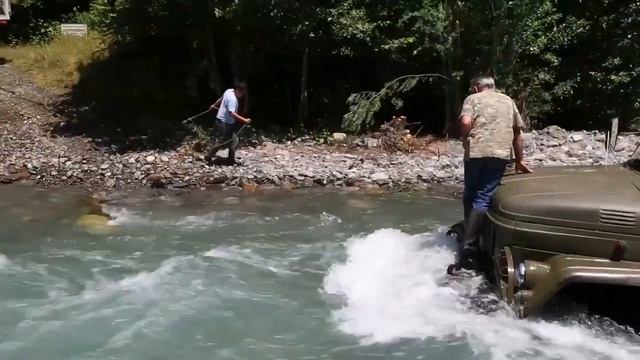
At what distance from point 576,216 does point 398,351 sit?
6.14 feet

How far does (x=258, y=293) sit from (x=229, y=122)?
21.9 feet

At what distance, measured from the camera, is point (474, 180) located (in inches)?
292

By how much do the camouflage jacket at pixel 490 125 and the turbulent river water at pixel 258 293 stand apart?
1239mm

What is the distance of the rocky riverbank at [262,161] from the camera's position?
14.2m

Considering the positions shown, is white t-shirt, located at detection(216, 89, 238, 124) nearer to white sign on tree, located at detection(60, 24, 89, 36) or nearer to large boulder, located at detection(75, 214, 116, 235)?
large boulder, located at detection(75, 214, 116, 235)

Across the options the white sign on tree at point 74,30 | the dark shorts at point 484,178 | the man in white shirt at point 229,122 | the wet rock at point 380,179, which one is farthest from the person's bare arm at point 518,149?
the white sign on tree at point 74,30

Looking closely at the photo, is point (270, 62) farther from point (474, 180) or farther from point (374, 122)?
point (474, 180)

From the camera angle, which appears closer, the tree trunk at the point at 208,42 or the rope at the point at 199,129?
the rope at the point at 199,129

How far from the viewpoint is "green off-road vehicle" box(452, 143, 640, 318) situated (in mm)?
6004

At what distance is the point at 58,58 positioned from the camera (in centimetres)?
2100

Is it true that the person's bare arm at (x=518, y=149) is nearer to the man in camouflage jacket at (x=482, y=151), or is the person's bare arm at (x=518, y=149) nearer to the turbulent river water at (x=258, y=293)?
the man in camouflage jacket at (x=482, y=151)

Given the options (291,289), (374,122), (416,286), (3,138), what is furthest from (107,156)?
(416,286)

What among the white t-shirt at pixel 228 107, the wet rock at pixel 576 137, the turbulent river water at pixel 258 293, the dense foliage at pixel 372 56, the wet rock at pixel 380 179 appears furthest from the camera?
the dense foliage at pixel 372 56

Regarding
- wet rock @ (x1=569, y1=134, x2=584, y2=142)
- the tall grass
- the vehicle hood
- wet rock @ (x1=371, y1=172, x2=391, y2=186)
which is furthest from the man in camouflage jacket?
the tall grass
